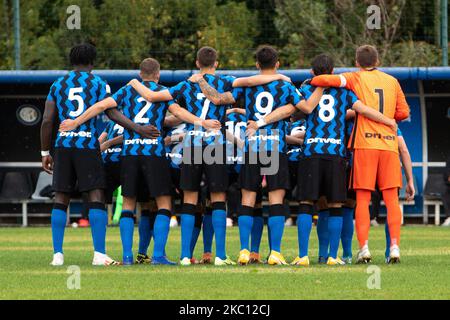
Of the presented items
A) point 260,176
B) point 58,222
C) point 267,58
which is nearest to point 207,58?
point 267,58

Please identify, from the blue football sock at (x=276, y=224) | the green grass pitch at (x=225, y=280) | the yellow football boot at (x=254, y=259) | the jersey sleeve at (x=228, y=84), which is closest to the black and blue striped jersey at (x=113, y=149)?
the green grass pitch at (x=225, y=280)

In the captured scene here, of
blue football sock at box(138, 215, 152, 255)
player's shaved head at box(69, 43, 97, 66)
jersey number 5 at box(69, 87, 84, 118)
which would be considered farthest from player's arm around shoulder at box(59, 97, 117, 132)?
blue football sock at box(138, 215, 152, 255)

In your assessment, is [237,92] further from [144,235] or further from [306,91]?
[144,235]

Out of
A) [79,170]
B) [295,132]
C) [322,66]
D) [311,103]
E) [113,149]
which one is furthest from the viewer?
[295,132]

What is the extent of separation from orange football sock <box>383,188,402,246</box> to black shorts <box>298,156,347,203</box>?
49 cm

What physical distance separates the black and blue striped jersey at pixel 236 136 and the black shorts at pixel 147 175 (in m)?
0.65

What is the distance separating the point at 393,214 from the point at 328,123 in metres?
1.08

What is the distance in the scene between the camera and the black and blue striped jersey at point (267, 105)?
12.1 metres

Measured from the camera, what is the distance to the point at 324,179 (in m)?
12.1

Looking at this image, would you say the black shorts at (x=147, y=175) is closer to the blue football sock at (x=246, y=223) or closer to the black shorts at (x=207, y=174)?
the black shorts at (x=207, y=174)

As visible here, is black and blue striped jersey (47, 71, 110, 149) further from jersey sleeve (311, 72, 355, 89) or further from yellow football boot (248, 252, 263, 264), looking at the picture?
jersey sleeve (311, 72, 355, 89)
